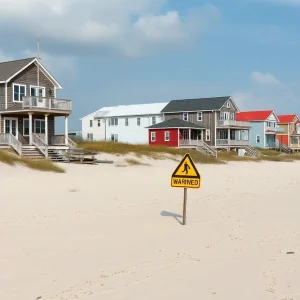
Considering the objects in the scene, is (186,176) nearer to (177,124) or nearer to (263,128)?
(177,124)

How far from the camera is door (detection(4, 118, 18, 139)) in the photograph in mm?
39750

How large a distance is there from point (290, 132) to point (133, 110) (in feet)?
109

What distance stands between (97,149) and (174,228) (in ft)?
97.0

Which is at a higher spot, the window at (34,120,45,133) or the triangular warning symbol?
the window at (34,120,45,133)

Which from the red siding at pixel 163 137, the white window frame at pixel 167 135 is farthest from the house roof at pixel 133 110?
the white window frame at pixel 167 135

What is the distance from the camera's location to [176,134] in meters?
61.9

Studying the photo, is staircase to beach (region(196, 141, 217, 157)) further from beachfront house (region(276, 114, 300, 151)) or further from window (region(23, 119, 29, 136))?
beachfront house (region(276, 114, 300, 151))

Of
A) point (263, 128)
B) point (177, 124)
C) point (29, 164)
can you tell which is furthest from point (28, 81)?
point (263, 128)

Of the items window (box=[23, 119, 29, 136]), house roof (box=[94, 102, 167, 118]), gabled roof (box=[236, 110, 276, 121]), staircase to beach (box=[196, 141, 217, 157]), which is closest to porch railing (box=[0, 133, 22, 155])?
window (box=[23, 119, 29, 136])

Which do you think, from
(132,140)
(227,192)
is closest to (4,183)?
(227,192)

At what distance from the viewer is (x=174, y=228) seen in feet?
37.0

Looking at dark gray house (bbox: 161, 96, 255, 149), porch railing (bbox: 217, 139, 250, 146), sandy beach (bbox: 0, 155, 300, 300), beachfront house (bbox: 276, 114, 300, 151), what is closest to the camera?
sandy beach (bbox: 0, 155, 300, 300)

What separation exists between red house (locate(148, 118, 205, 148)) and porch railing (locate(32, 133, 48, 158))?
25.7 metres

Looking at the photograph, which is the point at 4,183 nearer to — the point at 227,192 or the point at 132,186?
A: the point at 132,186
